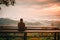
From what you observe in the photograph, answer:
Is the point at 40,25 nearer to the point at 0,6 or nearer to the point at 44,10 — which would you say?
the point at 44,10

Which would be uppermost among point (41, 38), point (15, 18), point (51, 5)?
point (51, 5)

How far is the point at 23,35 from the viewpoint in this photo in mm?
5824

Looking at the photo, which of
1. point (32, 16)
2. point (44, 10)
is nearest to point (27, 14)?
point (32, 16)

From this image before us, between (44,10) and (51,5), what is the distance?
0.28 metres

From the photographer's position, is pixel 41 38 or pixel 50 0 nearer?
pixel 41 38

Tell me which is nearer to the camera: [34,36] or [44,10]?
[34,36]

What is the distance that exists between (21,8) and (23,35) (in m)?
0.94

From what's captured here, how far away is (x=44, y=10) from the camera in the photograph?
21.0 ft

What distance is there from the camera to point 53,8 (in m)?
6.40

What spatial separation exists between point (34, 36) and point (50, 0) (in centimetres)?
140

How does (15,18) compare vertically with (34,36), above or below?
above

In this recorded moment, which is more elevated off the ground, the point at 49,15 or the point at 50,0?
the point at 50,0

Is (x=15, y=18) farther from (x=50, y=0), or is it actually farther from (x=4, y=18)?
(x=50, y=0)

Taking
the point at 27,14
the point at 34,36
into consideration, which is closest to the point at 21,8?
the point at 27,14
